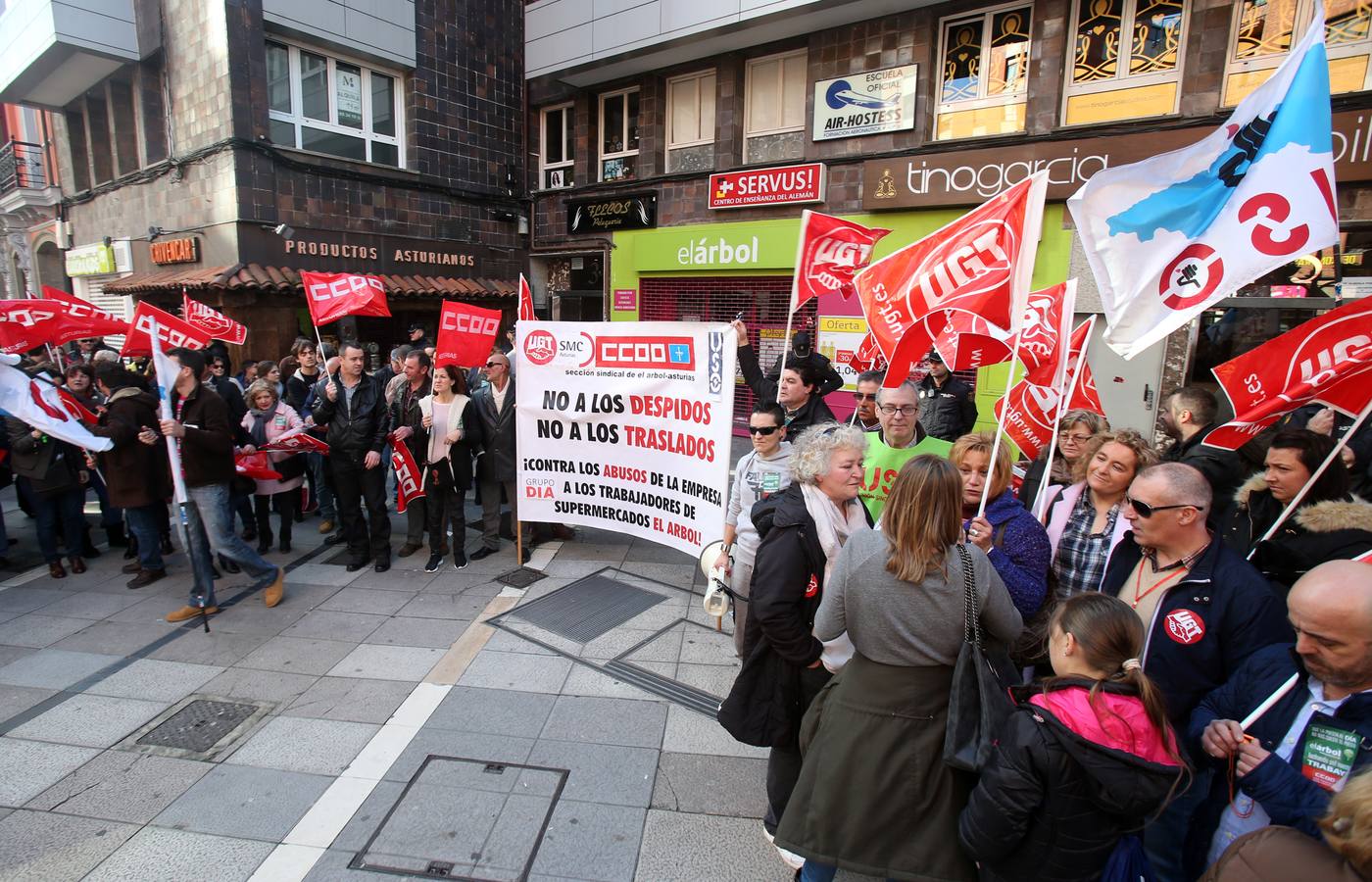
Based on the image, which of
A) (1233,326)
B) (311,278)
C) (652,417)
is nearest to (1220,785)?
(652,417)

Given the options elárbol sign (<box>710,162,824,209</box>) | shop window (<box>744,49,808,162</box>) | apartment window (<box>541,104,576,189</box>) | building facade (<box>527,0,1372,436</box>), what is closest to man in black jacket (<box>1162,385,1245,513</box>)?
building facade (<box>527,0,1372,436</box>)

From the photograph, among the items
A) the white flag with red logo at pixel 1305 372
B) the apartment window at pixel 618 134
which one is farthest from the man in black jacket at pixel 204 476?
the apartment window at pixel 618 134

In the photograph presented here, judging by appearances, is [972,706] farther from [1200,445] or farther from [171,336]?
[171,336]

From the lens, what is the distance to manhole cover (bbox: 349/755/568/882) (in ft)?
9.48

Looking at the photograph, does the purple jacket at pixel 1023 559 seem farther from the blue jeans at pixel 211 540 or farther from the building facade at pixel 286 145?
the building facade at pixel 286 145

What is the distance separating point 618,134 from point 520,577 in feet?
37.3

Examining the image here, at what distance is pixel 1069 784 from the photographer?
1805 millimetres

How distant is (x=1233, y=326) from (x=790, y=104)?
7.72 meters

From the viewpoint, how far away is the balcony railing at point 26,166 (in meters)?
19.1

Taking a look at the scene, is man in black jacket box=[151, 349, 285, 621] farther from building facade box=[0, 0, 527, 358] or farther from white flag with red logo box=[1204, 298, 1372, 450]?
building facade box=[0, 0, 527, 358]

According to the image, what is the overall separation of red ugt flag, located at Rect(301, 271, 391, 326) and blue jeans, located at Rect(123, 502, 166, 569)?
2439 mm

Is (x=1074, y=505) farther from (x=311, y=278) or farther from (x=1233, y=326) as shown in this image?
(x=1233, y=326)

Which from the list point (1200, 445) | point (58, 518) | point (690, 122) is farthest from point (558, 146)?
point (1200, 445)

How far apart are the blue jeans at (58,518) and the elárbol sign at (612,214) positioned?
399 inches
